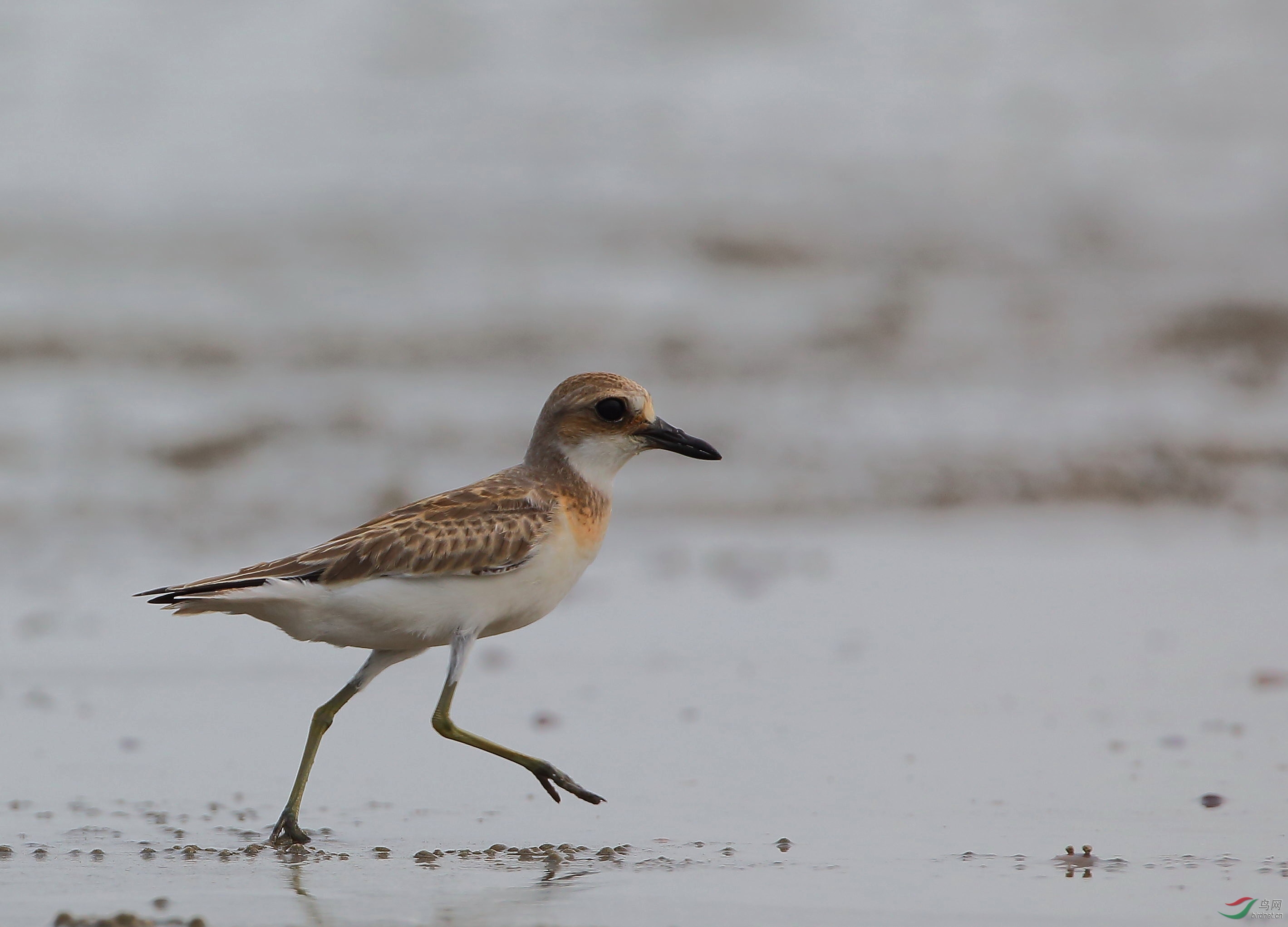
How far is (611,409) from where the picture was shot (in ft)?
16.9

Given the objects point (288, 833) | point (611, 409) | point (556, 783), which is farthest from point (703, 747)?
point (288, 833)

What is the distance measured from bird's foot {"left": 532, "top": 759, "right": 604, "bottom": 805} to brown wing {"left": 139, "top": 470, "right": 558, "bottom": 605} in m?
0.62

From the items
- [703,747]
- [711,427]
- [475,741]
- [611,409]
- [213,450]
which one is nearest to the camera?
[475,741]

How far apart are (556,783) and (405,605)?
71cm

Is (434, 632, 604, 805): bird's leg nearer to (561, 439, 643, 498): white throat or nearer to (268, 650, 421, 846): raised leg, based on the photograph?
(268, 650, 421, 846): raised leg

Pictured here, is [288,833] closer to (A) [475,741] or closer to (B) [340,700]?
(B) [340,700]

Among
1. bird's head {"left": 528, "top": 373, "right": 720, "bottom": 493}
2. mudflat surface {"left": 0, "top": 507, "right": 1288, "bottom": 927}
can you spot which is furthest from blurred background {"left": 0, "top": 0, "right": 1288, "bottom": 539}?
bird's head {"left": 528, "top": 373, "right": 720, "bottom": 493}

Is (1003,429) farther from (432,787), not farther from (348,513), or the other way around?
(432,787)

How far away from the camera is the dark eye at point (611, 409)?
5148mm

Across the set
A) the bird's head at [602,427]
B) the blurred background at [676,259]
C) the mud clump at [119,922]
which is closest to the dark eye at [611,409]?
the bird's head at [602,427]

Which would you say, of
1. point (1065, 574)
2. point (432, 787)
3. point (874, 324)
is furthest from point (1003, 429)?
point (432, 787)

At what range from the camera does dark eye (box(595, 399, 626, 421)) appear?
515 cm

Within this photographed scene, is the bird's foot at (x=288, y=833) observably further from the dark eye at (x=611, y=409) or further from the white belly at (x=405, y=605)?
the dark eye at (x=611, y=409)

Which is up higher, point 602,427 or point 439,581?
point 602,427
